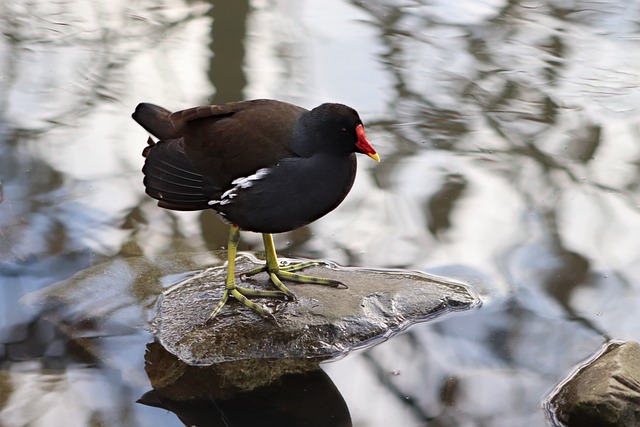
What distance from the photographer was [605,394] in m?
3.22

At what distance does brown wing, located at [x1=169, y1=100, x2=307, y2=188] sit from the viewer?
350cm

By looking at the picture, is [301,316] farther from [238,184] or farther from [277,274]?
[238,184]

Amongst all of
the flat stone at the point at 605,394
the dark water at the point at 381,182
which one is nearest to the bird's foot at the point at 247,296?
the dark water at the point at 381,182

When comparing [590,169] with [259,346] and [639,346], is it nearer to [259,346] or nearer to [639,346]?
[639,346]

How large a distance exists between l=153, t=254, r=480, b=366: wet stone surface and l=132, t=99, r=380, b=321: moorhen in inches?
3.0

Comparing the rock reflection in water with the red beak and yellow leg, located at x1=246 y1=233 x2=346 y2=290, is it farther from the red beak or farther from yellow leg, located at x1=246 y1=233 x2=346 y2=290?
the red beak

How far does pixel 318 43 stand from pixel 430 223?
237cm

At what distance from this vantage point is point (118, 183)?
5.03 metres

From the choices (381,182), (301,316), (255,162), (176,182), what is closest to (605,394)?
(301,316)

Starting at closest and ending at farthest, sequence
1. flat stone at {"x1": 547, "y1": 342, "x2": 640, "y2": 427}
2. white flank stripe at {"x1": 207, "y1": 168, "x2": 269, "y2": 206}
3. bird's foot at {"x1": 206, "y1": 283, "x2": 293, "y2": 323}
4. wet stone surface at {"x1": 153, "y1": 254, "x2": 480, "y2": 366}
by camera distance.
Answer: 1. flat stone at {"x1": 547, "y1": 342, "x2": 640, "y2": 427}
2. white flank stripe at {"x1": 207, "y1": 168, "x2": 269, "y2": 206}
3. wet stone surface at {"x1": 153, "y1": 254, "x2": 480, "y2": 366}
4. bird's foot at {"x1": 206, "y1": 283, "x2": 293, "y2": 323}

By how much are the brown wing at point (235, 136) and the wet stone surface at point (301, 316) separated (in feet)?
1.87

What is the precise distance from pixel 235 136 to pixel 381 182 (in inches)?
66.1

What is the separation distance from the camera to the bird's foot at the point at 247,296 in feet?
12.2

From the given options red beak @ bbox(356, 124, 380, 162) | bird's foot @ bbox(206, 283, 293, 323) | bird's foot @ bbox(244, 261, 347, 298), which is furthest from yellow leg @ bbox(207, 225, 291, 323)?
red beak @ bbox(356, 124, 380, 162)
